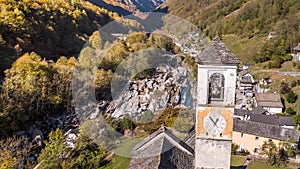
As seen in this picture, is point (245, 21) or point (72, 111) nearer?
point (72, 111)

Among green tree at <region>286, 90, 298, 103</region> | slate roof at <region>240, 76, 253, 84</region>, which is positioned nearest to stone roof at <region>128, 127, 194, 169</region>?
green tree at <region>286, 90, 298, 103</region>

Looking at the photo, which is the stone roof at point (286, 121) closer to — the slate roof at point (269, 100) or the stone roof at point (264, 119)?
the stone roof at point (264, 119)

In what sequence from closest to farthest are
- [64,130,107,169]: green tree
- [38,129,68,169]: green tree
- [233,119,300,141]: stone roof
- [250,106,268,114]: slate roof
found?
[38,129,68,169]: green tree, [64,130,107,169]: green tree, [233,119,300,141]: stone roof, [250,106,268,114]: slate roof

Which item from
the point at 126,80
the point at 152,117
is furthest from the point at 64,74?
the point at 152,117

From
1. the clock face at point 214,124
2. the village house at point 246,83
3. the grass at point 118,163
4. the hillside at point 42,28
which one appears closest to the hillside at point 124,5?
the hillside at point 42,28

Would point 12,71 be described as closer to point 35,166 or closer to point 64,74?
point 64,74

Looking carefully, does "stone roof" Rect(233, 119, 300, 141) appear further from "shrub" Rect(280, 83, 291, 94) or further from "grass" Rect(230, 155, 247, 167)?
"shrub" Rect(280, 83, 291, 94)

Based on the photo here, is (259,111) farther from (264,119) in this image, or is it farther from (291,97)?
(291,97)
